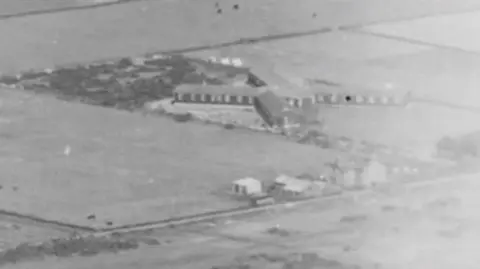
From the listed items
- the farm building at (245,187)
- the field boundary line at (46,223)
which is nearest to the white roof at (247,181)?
the farm building at (245,187)

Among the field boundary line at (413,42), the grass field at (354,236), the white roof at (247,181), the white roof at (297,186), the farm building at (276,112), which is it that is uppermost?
the field boundary line at (413,42)

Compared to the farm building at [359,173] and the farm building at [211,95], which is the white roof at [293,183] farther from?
the farm building at [211,95]

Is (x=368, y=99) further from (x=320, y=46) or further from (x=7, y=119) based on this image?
(x=7, y=119)

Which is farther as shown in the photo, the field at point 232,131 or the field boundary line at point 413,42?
the field boundary line at point 413,42

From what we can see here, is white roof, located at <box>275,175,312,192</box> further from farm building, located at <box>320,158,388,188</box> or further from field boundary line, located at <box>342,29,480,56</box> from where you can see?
field boundary line, located at <box>342,29,480,56</box>

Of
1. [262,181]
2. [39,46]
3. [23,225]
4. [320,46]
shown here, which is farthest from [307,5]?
[23,225]

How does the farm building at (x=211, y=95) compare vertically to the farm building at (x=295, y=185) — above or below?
above

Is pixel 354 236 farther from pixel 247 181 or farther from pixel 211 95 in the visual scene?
pixel 211 95

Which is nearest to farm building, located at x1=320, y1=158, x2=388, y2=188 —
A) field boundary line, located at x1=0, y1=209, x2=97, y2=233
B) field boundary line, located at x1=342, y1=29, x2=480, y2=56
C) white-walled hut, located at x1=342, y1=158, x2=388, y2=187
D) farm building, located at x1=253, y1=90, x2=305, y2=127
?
white-walled hut, located at x1=342, y1=158, x2=388, y2=187
